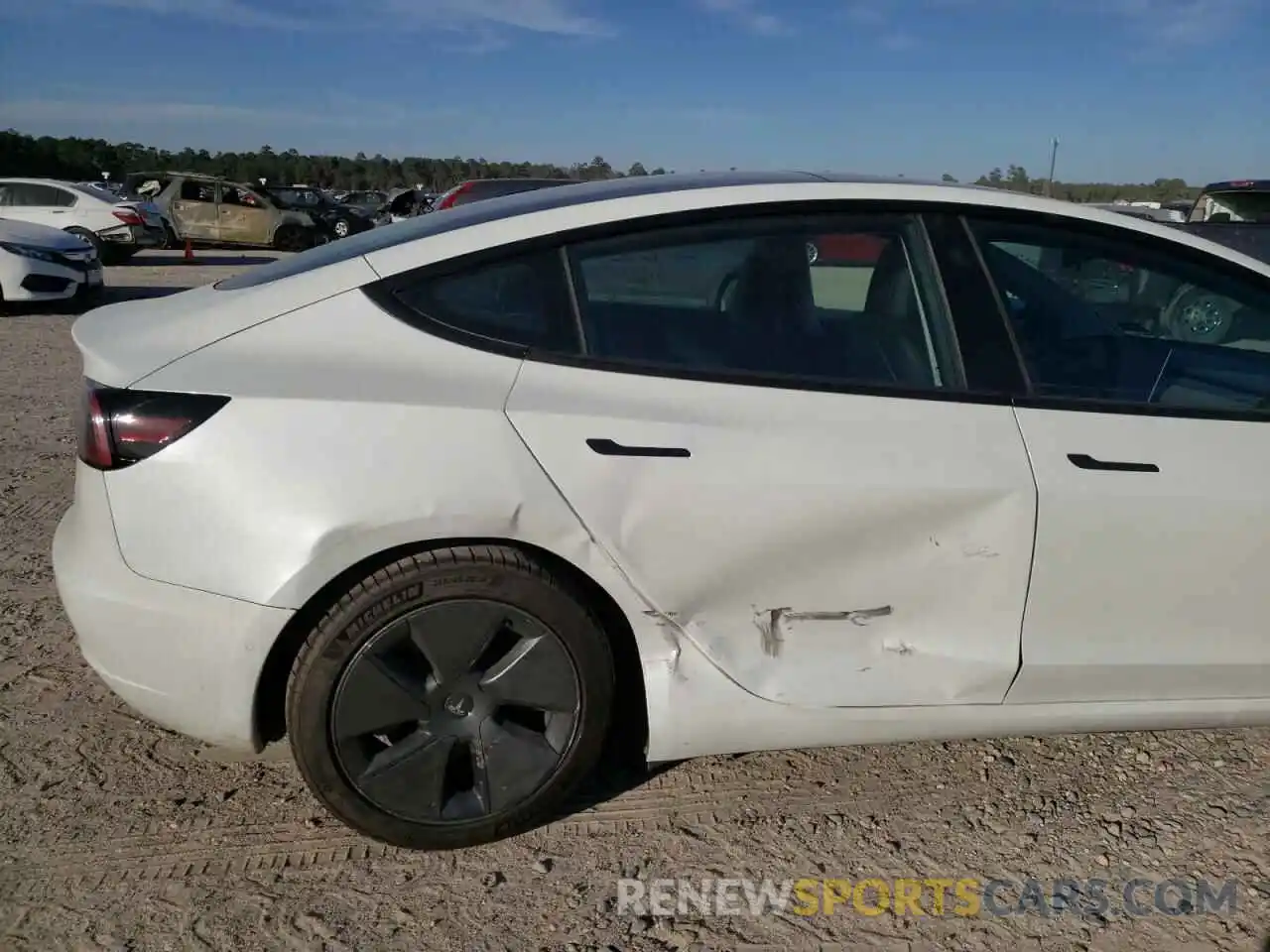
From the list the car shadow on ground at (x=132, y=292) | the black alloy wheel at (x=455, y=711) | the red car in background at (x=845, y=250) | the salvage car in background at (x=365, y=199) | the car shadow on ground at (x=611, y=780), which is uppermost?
the red car in background at (x=845, y=250)

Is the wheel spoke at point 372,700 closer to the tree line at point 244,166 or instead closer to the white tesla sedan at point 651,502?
the white tesla sedan at point 651,502

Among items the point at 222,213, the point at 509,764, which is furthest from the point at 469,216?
the point at 222,213

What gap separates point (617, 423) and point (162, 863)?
153cm

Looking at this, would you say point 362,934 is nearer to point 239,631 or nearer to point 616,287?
point 239,631

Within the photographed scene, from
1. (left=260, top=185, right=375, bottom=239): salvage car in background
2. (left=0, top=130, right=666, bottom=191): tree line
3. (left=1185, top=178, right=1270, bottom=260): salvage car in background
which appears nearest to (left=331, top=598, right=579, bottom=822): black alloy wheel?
(left=1185, top=178, right=1270, bottom=260): salvage car in background

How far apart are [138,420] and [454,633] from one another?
0.85 meters

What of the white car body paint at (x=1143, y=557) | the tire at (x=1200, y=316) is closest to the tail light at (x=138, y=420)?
the white car body paint at (x=1143, y=557)

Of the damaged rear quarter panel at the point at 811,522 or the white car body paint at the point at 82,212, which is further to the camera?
the white car body paint at the point at 82,212

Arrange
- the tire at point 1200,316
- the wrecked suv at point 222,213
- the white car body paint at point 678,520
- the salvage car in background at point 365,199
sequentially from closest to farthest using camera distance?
the white car body paint at point 678,520 → the tire at point 1200,316 → the wrecked suv at point 222,213 → the salvage car in background at point 365,199

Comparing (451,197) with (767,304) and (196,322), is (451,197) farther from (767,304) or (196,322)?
(767,304)

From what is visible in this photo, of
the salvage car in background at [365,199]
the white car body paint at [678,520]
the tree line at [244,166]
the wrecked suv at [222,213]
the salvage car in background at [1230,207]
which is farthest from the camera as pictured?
the tree line at [244,166]

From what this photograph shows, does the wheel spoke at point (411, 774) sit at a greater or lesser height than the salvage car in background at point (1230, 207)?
lesser

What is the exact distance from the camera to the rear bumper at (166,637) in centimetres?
226

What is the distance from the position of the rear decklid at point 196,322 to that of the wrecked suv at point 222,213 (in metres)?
22.8
